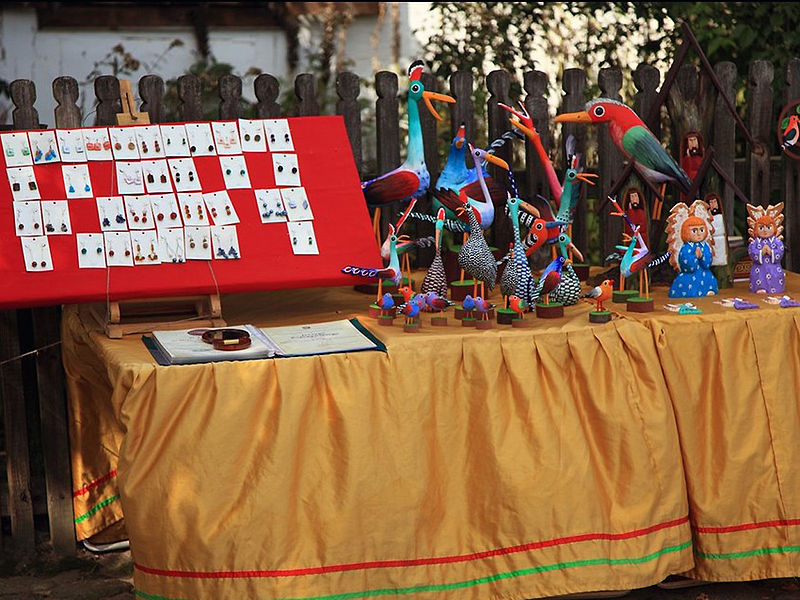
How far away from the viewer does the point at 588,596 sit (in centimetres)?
381

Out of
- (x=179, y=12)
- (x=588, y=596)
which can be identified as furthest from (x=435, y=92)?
(x=179, y=12)

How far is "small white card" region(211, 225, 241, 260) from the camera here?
12.7 ft

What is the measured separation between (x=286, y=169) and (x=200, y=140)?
305 mm

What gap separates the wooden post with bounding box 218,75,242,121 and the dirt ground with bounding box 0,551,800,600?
1680 mm

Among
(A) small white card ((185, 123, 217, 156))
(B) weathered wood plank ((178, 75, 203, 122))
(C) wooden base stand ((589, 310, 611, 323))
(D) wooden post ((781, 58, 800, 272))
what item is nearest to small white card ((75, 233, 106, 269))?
(A) small white card ((185, 123, 217, 156))

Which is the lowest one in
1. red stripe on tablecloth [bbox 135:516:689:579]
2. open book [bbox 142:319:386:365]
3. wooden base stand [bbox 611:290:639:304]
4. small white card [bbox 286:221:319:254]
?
red stripe on tablecloth [bbox 135:516:689:579]

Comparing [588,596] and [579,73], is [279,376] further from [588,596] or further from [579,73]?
[579,73]

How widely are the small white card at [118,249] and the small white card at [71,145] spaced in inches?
12.2

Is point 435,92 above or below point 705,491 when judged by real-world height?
above

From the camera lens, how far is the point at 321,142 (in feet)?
13.7

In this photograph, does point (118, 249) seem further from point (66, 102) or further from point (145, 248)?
point (66, 102)

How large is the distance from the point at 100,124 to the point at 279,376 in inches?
58.8

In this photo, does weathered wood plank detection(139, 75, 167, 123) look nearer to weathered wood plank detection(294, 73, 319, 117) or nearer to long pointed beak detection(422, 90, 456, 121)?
weathered wood plank detection(294, 73, 319, 117)

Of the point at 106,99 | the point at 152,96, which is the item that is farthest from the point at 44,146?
the point at 152,96
